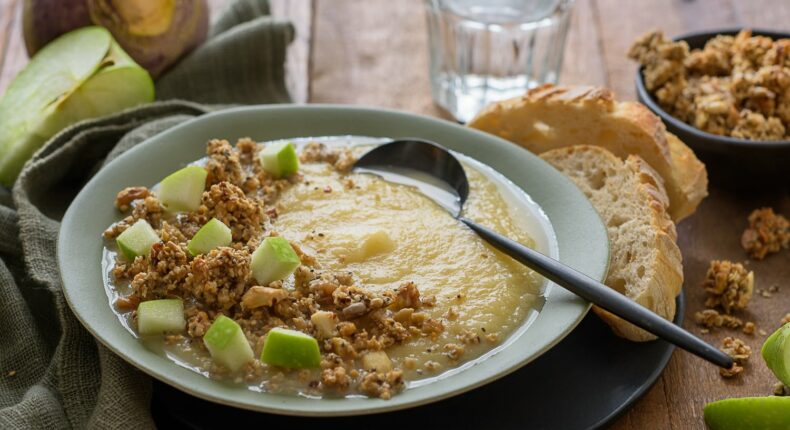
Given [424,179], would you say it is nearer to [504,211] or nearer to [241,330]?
[504,211]

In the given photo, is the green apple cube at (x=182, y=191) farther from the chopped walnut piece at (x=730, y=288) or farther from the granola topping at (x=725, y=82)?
the granola topping at (x=725, y=82)

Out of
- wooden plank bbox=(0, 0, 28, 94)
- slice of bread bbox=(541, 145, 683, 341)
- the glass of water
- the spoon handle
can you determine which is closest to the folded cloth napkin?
the glass of water

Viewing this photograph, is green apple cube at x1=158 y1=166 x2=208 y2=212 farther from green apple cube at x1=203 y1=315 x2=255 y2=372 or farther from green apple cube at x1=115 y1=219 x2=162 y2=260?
green apple cube at x1=203 y1=315 x2=255 y2=372

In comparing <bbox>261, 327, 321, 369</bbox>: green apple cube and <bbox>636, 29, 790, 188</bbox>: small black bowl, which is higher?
<bbox>261, 327, 321, 369</bbox>: green apple cube

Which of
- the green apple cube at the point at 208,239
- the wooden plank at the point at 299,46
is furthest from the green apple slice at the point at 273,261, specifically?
the wooden plank at the point at 299,46

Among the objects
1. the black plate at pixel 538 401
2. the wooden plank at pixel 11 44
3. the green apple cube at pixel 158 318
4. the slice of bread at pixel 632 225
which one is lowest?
the wooden plank at pixel 11 44

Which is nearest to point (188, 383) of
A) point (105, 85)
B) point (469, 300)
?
point (469, 300)

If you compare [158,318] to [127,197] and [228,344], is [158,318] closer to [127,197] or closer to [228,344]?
[228,344]
